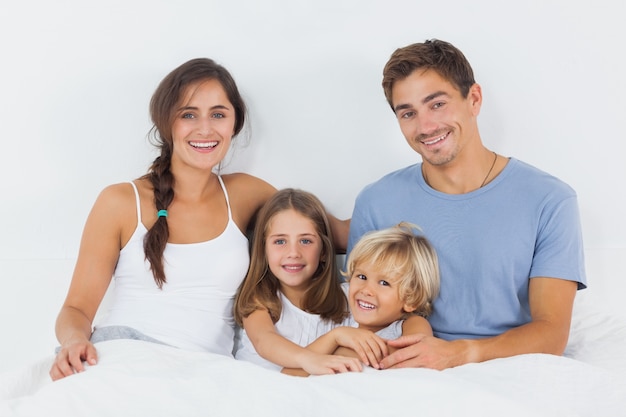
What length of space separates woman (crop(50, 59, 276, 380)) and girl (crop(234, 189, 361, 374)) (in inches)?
2.5

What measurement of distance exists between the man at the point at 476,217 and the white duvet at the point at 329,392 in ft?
0.80

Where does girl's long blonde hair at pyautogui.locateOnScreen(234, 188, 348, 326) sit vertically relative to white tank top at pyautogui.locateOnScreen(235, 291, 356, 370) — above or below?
above

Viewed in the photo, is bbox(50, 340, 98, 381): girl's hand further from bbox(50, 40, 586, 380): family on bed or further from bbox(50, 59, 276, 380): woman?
bbox(50, 59, 276, 380): woman

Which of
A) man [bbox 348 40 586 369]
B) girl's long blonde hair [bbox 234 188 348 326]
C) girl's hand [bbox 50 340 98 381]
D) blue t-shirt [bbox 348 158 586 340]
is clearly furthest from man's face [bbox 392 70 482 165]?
girl's hand [bbox 50 340 98 381]

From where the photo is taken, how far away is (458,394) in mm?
1348

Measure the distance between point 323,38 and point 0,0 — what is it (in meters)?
1.01

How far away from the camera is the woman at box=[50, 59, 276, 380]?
1.91 meters

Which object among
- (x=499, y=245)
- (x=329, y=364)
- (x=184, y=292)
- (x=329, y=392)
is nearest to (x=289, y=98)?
(x=184, y=292)

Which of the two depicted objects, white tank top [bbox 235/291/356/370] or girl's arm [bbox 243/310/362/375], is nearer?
girl's arm [bbox 243/310/362/375]

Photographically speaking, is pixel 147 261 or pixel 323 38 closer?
pixel 147 261

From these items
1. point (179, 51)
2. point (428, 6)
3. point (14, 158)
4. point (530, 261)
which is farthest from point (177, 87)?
point (530, 261)

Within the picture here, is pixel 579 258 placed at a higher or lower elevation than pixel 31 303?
higher

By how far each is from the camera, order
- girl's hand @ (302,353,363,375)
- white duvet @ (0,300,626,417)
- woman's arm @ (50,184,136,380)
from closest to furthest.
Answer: white duvet @ (0,300,626,417)
girl's hand @ (302,353,363,375)
woman's arm @ (50,184,136,380)

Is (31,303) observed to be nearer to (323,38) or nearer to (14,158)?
(14,158)
